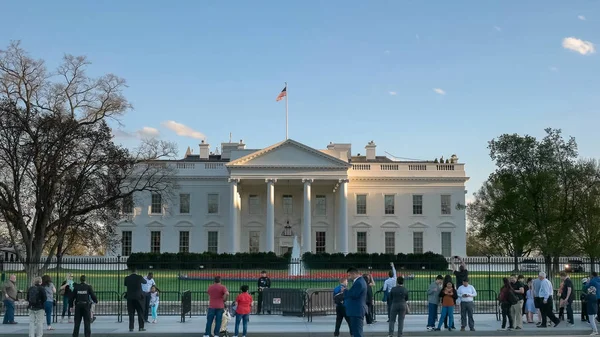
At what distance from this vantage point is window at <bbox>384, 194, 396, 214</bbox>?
226ft

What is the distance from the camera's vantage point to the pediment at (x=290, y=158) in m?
63.9

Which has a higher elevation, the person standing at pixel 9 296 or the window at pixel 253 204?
the window at pixel 253 204

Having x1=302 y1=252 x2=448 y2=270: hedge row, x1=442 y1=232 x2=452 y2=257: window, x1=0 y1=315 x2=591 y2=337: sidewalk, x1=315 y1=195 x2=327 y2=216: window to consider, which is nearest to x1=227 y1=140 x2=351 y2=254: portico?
x1=315 y1=195 x2=327 y2=216: window

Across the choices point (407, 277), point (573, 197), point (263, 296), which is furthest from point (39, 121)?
point (573, 197)

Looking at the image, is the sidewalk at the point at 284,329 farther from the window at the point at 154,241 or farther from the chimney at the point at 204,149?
the chimney at the point at 204,149

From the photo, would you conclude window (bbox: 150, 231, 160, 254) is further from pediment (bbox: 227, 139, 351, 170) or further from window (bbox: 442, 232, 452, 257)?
window (bbox: 442, 232, 452, 257)

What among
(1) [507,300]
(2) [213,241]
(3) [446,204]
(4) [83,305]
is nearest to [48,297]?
(4) [83,305]

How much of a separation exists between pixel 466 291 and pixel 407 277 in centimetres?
2072

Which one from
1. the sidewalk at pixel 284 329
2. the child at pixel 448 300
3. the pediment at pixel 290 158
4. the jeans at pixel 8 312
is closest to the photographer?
the sidewalk at pixel 284 329

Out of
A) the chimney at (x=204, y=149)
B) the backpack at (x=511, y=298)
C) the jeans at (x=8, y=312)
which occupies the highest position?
the chimney at (x=204, y=149)

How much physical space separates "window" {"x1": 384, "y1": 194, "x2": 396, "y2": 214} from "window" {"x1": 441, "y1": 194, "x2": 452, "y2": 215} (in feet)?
15.8

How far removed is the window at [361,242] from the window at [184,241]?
16.2m

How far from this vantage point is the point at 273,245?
65125mm

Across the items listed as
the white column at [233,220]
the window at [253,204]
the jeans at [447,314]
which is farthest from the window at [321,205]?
the jeans at [447,314]
